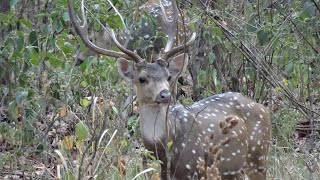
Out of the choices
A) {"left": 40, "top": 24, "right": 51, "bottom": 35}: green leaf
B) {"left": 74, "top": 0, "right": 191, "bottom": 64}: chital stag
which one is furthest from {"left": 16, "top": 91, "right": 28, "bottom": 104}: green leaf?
{"left": 74, "top": 0, "right": 191, "bottom": 64}: chital stag

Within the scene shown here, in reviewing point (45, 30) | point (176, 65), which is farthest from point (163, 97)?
point (45, 30)

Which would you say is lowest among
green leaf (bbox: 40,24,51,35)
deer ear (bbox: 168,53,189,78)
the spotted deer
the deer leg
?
the deer leg

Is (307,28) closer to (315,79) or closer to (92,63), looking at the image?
(315,79)

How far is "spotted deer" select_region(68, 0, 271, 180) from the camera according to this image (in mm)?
7535

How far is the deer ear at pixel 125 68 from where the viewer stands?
311 inches

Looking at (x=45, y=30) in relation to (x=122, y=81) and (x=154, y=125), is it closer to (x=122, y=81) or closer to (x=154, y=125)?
(x=122, y=81)

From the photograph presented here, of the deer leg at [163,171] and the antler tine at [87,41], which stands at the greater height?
the antler tine at [87,41]

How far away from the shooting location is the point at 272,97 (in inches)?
403

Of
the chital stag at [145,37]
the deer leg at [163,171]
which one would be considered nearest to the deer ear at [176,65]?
the deer leg at [163,171]

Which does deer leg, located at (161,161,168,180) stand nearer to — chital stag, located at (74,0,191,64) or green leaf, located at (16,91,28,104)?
green leaf, located at (16,91,28,104)

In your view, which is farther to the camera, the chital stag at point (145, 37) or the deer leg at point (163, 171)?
the chital stag at point (145, 37)

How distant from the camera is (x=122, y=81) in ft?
27.3

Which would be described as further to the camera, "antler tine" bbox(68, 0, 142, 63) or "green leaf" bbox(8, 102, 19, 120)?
"green leaf" bbox(8, 102, 19, 120)

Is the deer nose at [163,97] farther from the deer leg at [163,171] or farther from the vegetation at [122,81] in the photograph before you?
the deer leg at [163,171]
